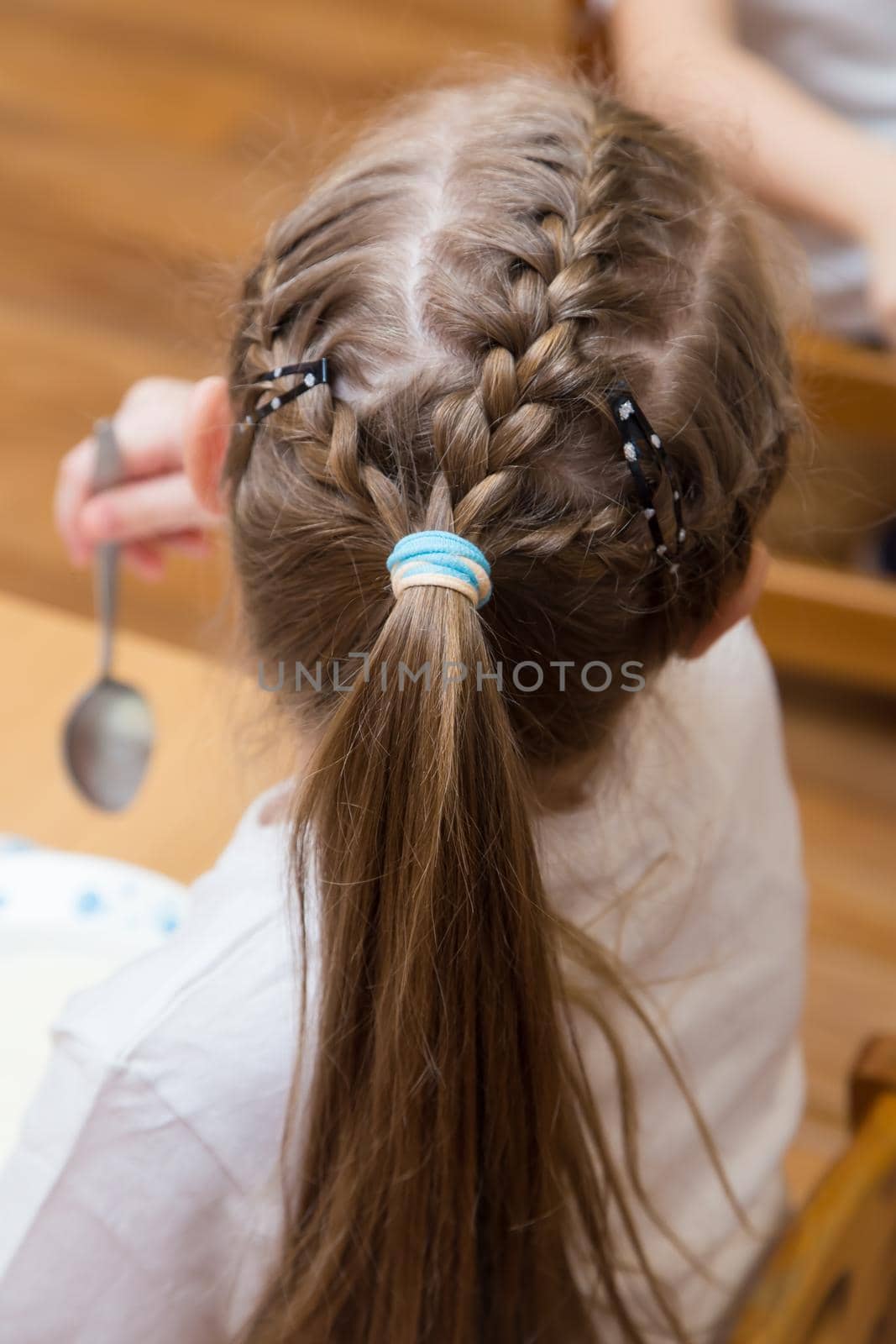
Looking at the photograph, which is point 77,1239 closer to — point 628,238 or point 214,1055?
point 214,1055

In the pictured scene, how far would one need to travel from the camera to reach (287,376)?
1.45 feet

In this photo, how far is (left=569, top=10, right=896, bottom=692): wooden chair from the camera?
1053 millimetres

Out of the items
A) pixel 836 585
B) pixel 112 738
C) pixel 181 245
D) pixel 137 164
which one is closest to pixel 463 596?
pixel 112 738

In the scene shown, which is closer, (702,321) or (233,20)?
(702,321)

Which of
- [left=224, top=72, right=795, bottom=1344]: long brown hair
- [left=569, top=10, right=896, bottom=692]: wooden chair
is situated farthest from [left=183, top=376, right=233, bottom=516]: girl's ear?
[left=569, top=10, right=896, bottom=692]: wooden chair

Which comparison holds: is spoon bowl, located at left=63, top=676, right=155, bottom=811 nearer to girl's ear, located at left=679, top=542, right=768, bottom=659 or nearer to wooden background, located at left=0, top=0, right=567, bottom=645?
girl's ear, located at left=679, top=542, right=768, bottom=659

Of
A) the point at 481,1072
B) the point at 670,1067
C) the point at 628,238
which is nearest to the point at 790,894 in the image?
the point at 670,1067

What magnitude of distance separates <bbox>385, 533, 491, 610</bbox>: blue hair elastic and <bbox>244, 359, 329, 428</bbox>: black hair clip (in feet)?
0.27

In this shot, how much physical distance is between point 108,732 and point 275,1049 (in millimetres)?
286

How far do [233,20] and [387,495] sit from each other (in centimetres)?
217

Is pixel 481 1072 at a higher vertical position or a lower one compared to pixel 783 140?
lower

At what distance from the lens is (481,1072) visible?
1.52 feet

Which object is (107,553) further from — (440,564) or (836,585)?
(836,585)

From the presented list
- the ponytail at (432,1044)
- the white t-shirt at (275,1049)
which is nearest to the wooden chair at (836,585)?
the white t-shirt at (275,1049)
